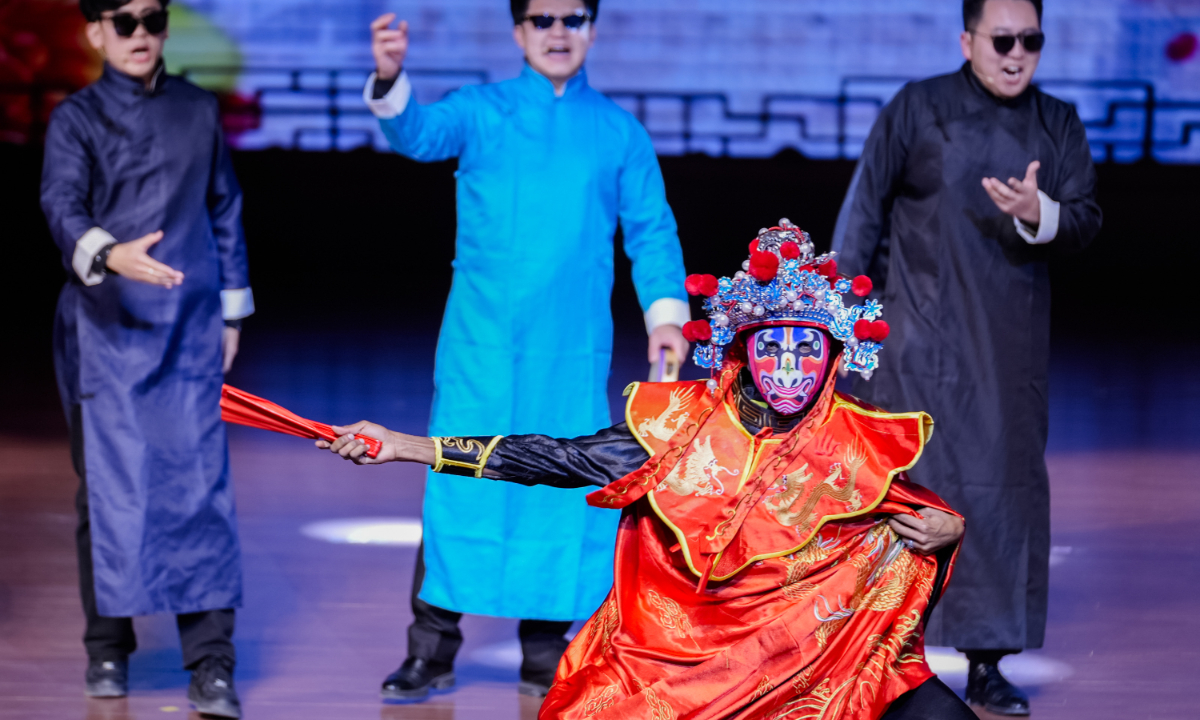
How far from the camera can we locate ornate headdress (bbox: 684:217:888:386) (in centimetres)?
291

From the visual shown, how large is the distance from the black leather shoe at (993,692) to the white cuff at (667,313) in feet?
3.43

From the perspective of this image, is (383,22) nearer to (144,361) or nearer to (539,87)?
(539,87)

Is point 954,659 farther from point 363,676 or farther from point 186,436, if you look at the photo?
point 186,436

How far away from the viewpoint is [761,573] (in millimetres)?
2936

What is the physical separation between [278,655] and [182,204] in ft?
3.64

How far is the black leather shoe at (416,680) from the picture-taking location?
3.66m

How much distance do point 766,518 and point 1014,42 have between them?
1407 millimetres

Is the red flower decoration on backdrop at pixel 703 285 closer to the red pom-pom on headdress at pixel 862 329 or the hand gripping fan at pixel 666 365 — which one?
the red pom-pom on headdress at pixel 862 329

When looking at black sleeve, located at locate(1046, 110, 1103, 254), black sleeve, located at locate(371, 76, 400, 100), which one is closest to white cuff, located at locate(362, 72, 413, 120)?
black sleeve, located at locate(371, 76, 400, 100)

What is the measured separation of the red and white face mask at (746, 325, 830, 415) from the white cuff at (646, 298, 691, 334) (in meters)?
0.78

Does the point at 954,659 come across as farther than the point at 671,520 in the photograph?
Yes

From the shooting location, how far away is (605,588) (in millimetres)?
3785

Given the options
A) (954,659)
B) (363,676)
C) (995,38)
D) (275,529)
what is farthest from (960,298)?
(275,529)

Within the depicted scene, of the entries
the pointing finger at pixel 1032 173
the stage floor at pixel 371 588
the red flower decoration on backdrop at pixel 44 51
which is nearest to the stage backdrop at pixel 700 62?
the red flower decoration on backdrop at pixel 44 51
